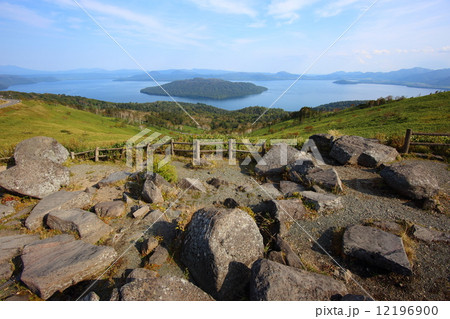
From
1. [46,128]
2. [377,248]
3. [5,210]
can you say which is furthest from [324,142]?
[46,128]

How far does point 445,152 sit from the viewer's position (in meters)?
13.1

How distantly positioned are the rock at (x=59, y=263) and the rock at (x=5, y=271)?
1.25 ft

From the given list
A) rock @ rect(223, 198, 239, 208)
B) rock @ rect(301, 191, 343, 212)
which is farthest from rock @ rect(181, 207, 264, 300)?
rock @ rect(301, 191, 343, 212)

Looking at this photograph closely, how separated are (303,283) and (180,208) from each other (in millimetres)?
5564

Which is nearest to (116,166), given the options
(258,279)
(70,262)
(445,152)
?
(70,262)

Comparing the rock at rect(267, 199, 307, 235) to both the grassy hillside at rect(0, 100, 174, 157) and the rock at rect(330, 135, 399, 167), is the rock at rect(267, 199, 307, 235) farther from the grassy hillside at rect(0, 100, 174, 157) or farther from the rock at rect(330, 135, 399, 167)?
the grassy hillside at rect(0, 100, 174, 157)

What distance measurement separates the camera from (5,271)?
18.3ft

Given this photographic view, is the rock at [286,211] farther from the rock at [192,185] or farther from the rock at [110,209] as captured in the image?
the rock at [110,209]

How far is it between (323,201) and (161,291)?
6232 millimetres

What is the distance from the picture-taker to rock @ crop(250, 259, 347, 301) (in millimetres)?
4297

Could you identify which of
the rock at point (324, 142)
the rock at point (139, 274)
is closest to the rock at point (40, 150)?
the rock at point (139, 274)

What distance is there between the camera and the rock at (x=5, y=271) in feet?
18.0

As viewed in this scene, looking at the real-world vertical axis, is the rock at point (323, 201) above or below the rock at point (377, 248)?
above

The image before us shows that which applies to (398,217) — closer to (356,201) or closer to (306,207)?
(356,201)
